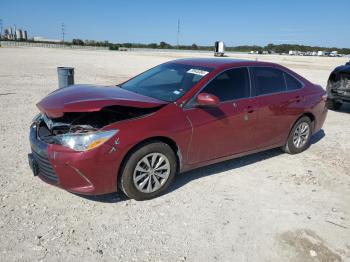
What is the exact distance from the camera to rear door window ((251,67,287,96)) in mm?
5113

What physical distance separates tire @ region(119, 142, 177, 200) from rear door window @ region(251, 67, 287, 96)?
181 centimetres

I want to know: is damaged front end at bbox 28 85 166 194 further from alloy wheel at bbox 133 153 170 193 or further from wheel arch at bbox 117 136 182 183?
alloy wheel at bbox 133 153 170 193

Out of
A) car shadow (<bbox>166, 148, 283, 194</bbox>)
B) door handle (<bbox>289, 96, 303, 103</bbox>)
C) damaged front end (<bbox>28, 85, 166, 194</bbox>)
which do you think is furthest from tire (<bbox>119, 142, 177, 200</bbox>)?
door handle (<bbox>289, 96, 303, 103</bbox>)

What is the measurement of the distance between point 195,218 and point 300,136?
10.2ft

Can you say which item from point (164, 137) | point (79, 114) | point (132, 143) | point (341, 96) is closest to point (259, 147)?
point (164, 137)

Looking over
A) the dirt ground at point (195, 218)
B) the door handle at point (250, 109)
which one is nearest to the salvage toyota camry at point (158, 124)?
the door handle at point (250, 109)

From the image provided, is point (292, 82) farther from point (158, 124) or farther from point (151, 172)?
point (151, 172)

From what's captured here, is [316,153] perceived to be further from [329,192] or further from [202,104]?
[202,104]

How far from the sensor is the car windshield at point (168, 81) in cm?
451

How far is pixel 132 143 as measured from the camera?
3.74m

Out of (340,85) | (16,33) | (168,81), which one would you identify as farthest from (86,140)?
(16,33)

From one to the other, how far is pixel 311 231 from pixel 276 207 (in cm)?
54

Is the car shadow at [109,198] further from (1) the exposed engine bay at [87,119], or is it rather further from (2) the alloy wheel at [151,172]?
(1) the exposed engine bay at [87,119]

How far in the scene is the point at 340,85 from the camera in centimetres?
962
